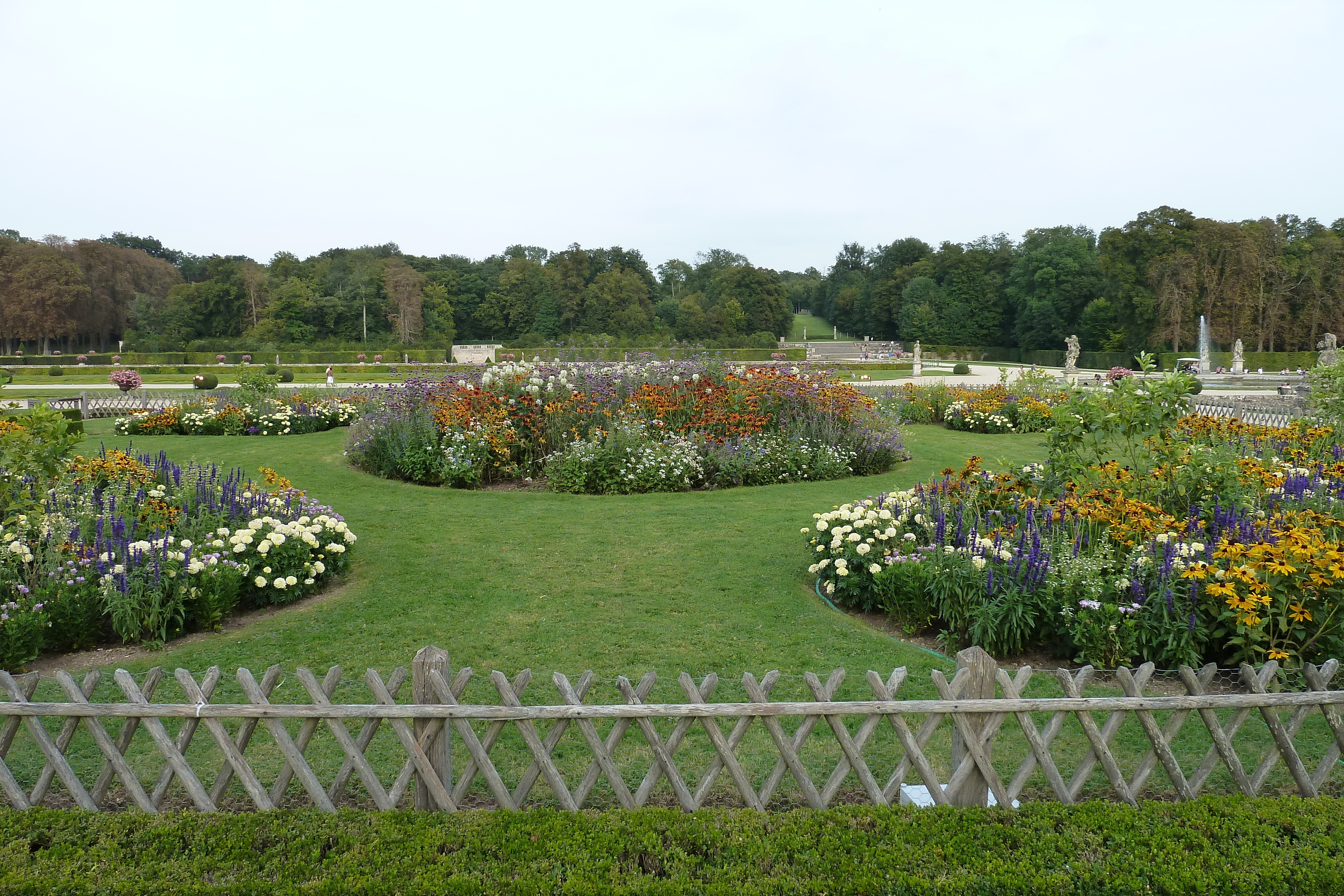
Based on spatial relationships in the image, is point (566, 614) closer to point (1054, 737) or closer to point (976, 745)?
point (976, 745)

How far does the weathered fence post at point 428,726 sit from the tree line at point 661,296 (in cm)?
4403

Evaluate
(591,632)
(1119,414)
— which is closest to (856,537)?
(591,632)

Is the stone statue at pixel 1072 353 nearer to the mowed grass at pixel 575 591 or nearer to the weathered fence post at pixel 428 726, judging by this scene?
the mowed grass at pixel 575 591

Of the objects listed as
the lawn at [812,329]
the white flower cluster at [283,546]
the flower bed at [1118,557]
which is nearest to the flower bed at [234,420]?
the white flower cluster at [283,546]

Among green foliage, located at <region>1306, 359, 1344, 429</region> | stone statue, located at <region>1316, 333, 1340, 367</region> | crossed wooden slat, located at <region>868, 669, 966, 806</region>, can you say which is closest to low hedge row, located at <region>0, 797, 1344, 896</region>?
crossed wooden slat, located at <region>868, 669, 966, 806</region>

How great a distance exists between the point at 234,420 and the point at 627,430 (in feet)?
33.4

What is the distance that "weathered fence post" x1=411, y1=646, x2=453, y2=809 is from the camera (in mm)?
3070

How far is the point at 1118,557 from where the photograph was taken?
17.9 ft

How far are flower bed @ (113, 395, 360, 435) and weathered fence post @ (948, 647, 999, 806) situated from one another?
15.3m

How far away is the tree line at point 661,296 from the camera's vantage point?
157 ft

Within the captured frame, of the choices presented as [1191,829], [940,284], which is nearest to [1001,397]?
[1191,829]

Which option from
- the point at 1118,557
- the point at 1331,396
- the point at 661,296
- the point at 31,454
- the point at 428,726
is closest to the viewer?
the point at 428,726

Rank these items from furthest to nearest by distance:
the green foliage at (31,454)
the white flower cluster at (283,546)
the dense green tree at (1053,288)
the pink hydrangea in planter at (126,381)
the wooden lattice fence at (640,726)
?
Answer: the dense green tree at (1053,288) < the pink hydrangea in planter at (126,381) < the white flower cluster at (283,546) < the green foliage at (31,454) < the wooden lattice fence at (640,726)

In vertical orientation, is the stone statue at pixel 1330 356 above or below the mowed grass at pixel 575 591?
above
